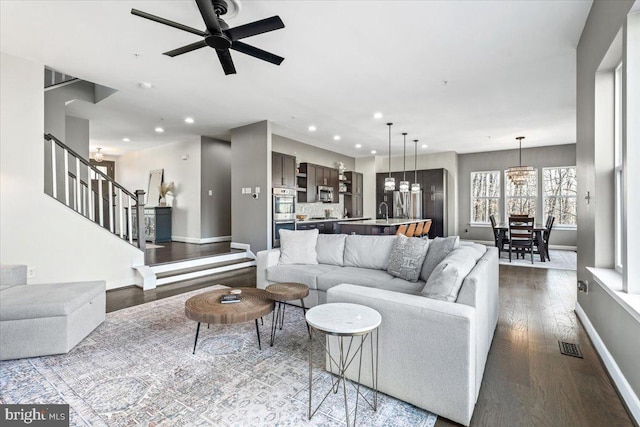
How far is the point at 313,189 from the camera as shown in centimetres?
812

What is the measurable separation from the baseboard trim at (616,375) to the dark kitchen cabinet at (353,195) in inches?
287

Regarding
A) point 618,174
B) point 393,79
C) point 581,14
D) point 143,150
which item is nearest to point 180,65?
point 393,79

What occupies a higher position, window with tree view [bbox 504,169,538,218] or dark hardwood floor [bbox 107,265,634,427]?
window with tree view [bbox 504,169,538,218]

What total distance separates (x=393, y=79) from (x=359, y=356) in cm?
358

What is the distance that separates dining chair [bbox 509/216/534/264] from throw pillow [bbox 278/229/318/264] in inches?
190

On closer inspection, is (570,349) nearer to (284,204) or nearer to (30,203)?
(284,204)

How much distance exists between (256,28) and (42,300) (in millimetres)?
2812

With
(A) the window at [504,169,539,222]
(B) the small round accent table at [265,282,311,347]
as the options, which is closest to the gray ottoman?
(B) the small round accent table at [265,282,311,347]

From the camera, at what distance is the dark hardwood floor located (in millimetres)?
1689

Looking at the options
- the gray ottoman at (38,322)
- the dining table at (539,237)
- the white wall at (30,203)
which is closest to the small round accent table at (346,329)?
the gray ottoman at (38,322)

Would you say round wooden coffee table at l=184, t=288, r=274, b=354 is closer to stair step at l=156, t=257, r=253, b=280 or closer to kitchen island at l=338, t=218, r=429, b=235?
stair step at l=156, t=257, r=253, b=280

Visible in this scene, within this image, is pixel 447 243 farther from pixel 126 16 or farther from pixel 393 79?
pixel 126 16

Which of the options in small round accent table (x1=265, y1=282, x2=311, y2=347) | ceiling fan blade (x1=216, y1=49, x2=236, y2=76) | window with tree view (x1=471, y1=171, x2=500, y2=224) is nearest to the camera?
small round accent table (x1=265, y1=282, x2=311, y2=347)

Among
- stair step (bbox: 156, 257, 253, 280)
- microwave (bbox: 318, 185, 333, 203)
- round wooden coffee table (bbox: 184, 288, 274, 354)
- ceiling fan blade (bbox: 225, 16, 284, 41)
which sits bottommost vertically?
stair step (bbox: 156, 257, 253, 280)
